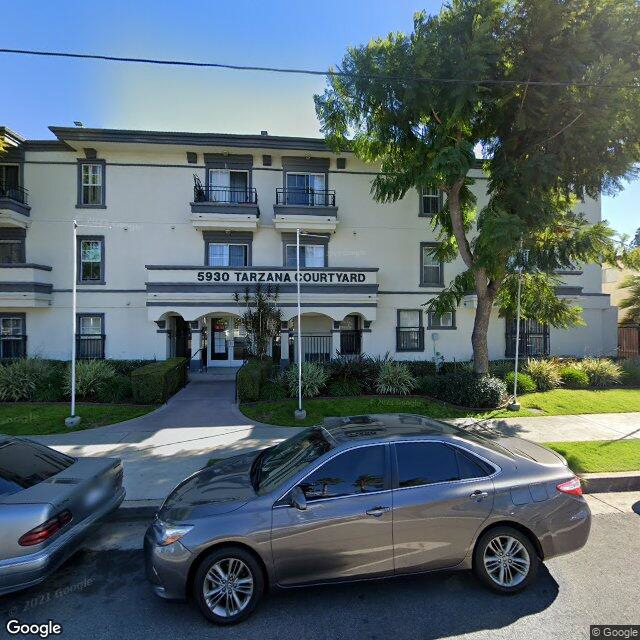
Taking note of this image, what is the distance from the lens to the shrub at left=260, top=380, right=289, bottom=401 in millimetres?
10516

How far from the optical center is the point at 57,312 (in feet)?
48.2

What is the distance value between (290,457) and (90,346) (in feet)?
46.9

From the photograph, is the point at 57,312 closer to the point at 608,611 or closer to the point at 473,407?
the point at 473,407

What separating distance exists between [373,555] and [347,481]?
24.3 inches

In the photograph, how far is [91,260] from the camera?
1494 centimetres

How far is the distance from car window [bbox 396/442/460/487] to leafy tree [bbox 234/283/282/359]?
1017cm

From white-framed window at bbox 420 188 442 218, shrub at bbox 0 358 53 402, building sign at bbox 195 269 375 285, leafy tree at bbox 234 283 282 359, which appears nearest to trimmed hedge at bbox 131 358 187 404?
shrub at bbox 0 358 53 402

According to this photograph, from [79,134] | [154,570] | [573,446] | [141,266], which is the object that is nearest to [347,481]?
[154,570]

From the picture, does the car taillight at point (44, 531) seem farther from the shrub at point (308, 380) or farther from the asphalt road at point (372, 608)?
the shrub at point (308, 380)

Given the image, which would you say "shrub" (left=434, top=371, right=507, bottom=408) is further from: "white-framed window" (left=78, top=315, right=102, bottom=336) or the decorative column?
"white-framed window" (left=78, top=315, right=102, bottom=336)

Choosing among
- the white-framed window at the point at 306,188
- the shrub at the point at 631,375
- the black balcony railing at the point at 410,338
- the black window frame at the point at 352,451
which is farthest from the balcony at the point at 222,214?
the shrub at the point at 631,375

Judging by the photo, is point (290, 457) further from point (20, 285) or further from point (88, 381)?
point (20, 285)

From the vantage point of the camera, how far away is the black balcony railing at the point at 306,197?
50.8 ft

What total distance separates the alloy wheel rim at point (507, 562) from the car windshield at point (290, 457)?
171 centimetres
